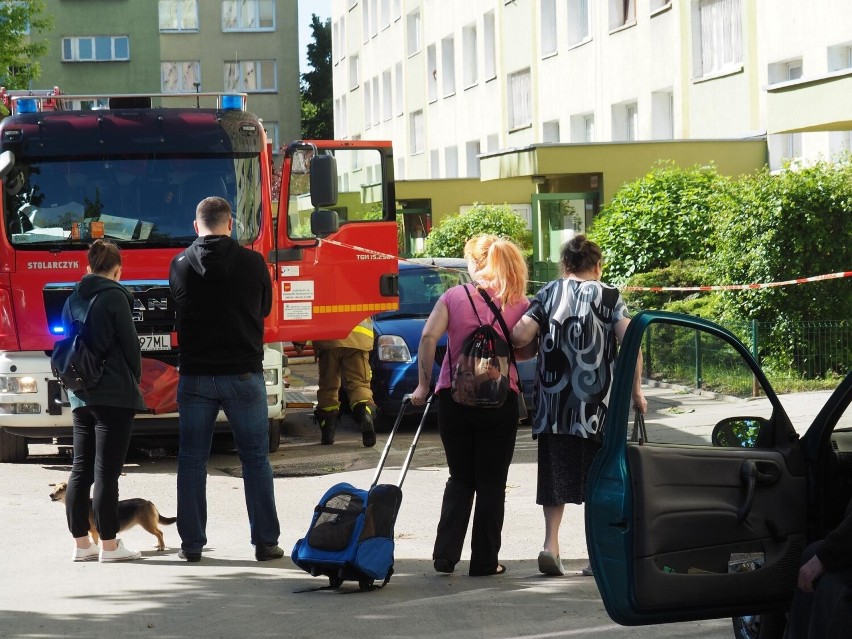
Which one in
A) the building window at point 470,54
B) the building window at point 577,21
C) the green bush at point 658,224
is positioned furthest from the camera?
the building window at point 470,54

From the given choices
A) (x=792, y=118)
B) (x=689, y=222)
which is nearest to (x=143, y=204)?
(x=792, y=118)

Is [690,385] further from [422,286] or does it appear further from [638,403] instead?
[638,403]

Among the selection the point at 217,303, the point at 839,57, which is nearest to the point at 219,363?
the point at 217,303

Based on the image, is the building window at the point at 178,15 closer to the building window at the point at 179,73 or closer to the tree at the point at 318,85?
the building window at the point at 179,73

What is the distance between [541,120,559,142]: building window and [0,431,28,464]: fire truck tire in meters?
24.5

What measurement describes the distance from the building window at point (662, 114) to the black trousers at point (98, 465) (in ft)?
73.1

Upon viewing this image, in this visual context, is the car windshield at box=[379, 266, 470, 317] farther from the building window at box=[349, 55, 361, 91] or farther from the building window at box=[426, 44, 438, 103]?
the building window at box=[349, 55, 361, 91]

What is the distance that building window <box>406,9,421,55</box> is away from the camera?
49531 millimetres

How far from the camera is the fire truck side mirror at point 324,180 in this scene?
11328 millimetres

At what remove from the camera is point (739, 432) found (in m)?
4.94

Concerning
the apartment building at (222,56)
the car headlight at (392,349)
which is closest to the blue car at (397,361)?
the car headlight at (392,349)

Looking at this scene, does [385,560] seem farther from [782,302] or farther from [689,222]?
[689,222]

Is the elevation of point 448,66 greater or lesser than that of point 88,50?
lesser

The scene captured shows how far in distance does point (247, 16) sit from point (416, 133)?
52.3 feet
